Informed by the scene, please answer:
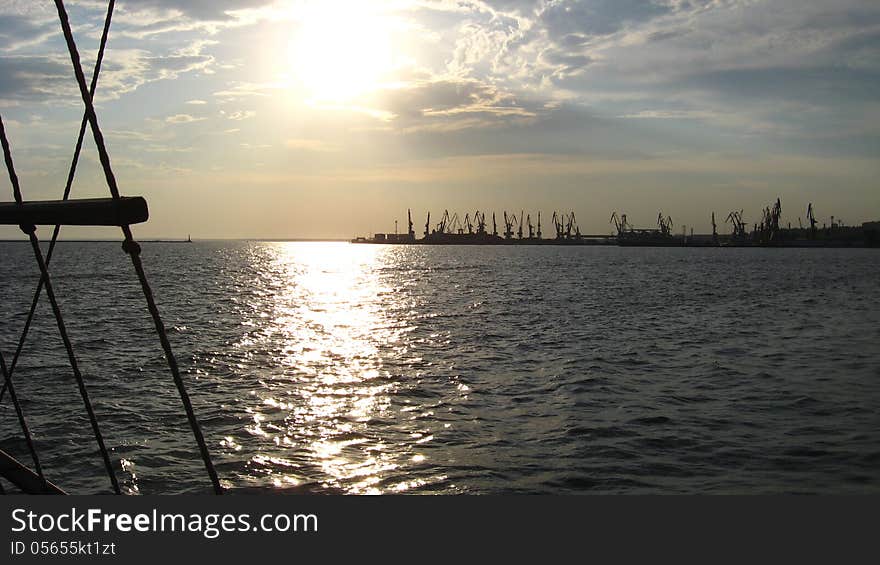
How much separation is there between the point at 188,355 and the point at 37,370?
14.3 feet

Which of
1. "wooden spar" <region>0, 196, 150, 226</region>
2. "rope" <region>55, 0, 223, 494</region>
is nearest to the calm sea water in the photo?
"rope" <region>55, 0, 223, 494</region>

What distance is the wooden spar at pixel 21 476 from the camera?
5121mm

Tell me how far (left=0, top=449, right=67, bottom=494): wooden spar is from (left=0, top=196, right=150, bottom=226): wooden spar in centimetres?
208

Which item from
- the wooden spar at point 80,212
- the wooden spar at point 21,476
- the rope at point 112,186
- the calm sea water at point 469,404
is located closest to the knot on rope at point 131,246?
the rope at point 112,186

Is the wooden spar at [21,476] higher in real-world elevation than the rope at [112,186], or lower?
lower

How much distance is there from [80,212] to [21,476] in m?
2.81

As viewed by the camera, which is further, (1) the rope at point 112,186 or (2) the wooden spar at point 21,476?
(2) the wooden spar at point 21,476

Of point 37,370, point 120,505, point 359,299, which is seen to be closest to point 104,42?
point 120,505

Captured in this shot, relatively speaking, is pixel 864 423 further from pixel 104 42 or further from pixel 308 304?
pixel 308 304

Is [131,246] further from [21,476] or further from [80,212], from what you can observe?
[21,476]

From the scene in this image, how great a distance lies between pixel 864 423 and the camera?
13883 millimetres

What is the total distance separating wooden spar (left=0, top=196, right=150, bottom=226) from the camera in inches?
132

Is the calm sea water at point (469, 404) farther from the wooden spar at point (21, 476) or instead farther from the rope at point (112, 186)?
the rope at point (112, 186)

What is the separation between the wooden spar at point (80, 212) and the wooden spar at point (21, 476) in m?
2.08
